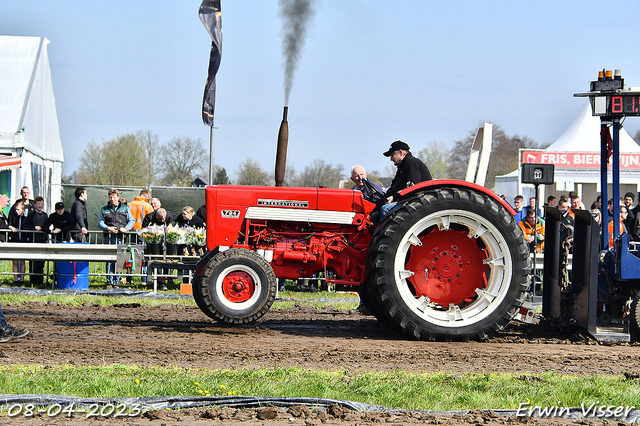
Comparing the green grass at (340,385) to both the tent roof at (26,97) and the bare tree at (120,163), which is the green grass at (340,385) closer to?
the tent roof at (26,97)

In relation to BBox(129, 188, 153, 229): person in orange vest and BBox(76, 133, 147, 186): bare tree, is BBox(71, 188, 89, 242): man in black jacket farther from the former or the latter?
BBox(76, 133, 147, 186): bare tree

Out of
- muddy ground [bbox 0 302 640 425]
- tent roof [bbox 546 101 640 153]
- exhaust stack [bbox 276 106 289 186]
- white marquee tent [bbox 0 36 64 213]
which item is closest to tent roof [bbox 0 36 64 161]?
white marquee tent [bbox 0 36 64 213]

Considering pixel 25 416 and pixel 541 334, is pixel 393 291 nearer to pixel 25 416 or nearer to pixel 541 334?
pixel 541 334

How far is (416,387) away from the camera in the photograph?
4.45m

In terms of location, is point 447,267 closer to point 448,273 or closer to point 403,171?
point 448,273

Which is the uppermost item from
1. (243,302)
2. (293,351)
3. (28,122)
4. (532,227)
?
(28,122)

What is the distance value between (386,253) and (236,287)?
147 cm

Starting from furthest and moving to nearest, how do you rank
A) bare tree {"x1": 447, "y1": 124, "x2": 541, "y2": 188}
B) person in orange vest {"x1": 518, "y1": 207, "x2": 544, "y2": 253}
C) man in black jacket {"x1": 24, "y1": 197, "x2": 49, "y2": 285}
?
bare tree {"x1": 447, "y1": 124, "x2": 541, "y2": 188} → person in orange vest {"x1": 518, "y1": 207, "x2": 544, "y2": 253} → man in black jacket {"x1": 24, "y1": 197, "x2": 49, "y2": 285}

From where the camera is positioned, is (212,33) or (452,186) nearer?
(452,186)

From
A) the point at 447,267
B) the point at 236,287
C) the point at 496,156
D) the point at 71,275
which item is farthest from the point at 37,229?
the point at 496,156

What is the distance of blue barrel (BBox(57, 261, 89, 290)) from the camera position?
1129cm

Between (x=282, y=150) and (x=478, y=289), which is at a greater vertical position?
(x=282, y=150)

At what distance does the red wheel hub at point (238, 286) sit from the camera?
6.63 m

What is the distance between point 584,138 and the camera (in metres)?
25.9
